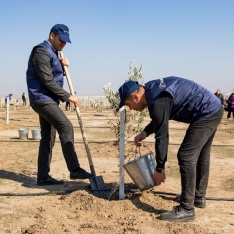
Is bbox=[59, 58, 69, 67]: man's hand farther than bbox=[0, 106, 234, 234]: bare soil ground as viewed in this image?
Yes

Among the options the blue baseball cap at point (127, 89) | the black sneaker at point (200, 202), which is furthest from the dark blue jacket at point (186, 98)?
the black sneaker at point (200, 202)

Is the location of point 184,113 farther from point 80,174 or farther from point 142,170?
point 80,174

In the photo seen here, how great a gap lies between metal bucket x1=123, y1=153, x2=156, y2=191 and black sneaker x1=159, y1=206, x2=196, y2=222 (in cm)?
57

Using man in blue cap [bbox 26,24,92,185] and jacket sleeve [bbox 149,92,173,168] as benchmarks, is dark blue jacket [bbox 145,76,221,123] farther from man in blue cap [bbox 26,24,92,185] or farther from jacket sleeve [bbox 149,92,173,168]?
man in blue cap [bbox 26,24,92,185]

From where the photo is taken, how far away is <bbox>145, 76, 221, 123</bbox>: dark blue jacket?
3885mm

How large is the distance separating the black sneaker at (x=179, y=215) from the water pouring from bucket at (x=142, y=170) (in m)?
0.57

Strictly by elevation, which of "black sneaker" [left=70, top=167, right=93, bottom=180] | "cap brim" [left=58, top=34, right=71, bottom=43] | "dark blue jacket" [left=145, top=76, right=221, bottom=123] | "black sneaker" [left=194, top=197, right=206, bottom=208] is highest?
"cap brim" [left=58, top=34, right=71, bottom=43]

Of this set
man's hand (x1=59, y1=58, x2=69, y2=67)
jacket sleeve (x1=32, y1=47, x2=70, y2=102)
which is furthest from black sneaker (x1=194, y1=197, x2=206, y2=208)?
man's hand (x1=59, y1=58, x2=69, y2=67)

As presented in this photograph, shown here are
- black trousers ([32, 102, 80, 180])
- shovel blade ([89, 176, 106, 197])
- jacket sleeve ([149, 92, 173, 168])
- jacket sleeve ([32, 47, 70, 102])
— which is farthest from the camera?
black trousers ([32, 102, 80, 180])

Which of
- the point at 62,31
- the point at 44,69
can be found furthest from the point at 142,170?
the point at 62,31

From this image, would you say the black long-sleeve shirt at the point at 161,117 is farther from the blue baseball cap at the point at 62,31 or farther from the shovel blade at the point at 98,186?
the blue baseball cap at the point at 62,31

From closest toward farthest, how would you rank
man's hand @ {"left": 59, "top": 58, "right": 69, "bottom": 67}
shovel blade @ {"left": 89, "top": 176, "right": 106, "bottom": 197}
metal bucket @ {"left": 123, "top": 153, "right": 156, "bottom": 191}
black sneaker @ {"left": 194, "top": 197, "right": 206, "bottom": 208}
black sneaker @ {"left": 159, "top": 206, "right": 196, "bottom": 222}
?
black sneaker @ {"left": 159, "top": 206, "right": 196, "bottom": 222} < metal bucket @ {"left": 123, "top": 153, "right": 156, "bottom": 191} < black sneaker @ {"left": 194, "top": 197, "right": 206, "bottom": 208} < shovel blade @ {"left": 89, "top": 176, "right": 106, "bottom": 197} < man's hand @ {"left": 59, "top": 58, "right": 69, "bottom": 67}

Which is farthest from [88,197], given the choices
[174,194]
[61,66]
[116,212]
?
[61,66]

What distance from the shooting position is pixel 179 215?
4.02 metres
